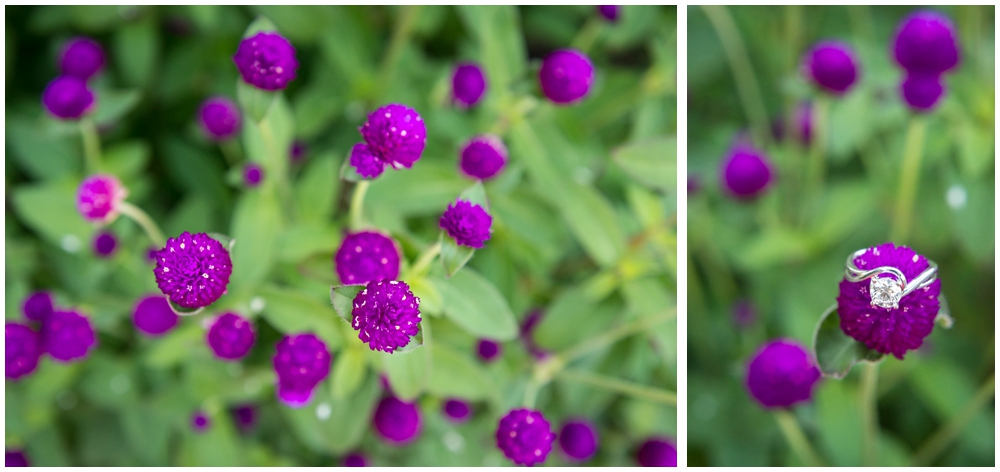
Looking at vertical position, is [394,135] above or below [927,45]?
below

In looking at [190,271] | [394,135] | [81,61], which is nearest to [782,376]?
[394,135]

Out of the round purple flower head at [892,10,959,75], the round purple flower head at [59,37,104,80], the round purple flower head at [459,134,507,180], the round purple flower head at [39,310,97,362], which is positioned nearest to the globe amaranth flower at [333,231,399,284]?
Answer: the round purple flower head at [459,134,507,180]

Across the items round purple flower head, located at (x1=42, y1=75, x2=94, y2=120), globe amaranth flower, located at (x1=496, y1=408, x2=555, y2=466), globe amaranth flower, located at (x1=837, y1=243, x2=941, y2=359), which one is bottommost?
globe amaranth flower, located at (x1=496, y1=408, x2=555, y2=466)

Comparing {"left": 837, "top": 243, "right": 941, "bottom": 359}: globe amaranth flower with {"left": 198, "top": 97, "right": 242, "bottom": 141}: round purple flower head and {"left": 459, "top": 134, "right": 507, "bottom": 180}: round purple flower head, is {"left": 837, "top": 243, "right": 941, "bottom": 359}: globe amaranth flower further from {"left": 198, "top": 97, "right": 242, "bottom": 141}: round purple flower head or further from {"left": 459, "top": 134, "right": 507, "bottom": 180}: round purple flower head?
{"left": 198, "top": 97, "right": 242, "bottom": 141}: round purple flower head

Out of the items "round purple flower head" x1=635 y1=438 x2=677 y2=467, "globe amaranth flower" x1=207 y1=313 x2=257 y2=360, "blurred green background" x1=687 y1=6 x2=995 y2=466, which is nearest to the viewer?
"globe amaranth flower" x1=207 y1=313 x2=257 y2=360

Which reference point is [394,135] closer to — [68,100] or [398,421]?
[398,421]

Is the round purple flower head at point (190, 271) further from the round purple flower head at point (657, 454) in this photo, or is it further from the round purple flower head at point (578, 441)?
the round purple flower head at point (657, 454)
